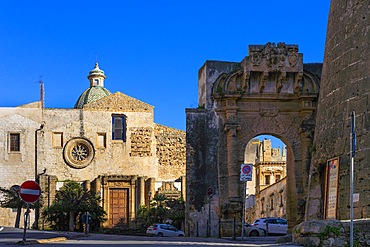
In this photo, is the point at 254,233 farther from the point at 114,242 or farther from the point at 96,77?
the point at 96,77

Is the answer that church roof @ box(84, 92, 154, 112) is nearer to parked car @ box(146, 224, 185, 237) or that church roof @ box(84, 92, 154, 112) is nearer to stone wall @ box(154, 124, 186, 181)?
stone wall @ box(154, 124, 186, 181)

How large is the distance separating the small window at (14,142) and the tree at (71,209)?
5.00 metres

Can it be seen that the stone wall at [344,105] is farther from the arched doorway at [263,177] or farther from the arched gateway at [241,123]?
the arched doorway at [263,177]

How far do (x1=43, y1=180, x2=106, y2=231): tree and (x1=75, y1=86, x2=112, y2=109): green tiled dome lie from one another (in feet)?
48.4

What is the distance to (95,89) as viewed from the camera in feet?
177

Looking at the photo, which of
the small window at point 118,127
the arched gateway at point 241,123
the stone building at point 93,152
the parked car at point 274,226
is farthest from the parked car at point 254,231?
the small window at point 118,127

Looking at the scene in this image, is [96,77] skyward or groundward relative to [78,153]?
skyward

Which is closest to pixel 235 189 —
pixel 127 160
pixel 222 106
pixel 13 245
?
pixel 222 106

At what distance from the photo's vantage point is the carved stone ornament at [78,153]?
42250 mm

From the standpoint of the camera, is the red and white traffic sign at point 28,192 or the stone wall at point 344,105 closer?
the red and white traffic sign at point 28,192

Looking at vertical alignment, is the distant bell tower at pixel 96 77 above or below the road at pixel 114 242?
above

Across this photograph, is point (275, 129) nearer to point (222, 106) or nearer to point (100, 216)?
point (222, 106)

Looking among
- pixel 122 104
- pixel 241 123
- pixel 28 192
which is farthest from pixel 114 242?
pixel 122 104

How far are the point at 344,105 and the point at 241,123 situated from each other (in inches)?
359
